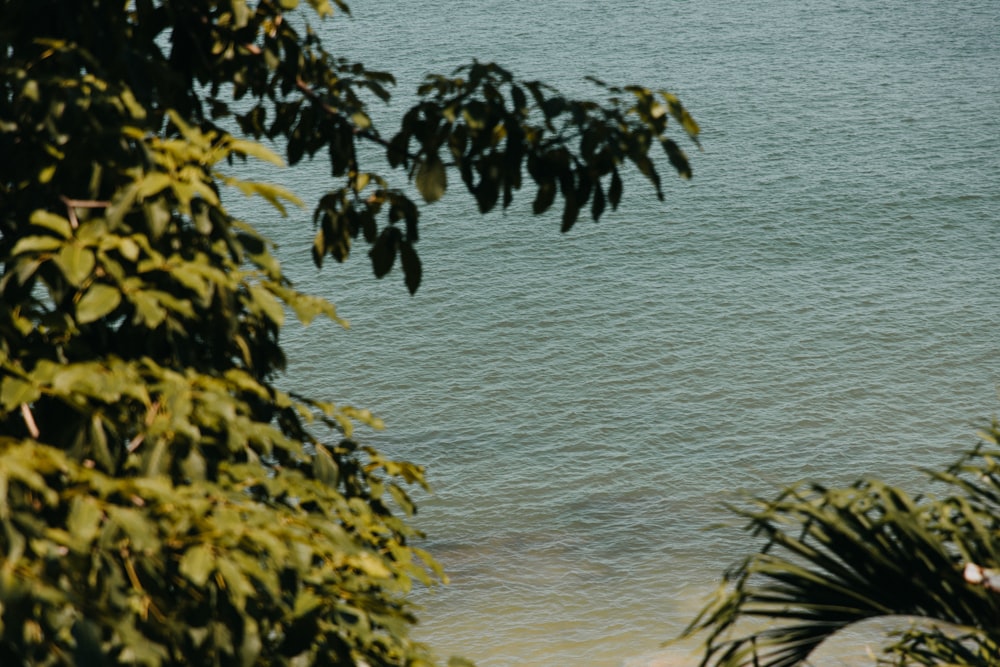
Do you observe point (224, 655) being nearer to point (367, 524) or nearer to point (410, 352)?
point (367, 524)

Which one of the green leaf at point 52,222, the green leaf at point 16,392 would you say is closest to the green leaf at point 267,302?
the green leaf at point 52,222

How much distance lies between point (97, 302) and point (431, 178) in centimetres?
102

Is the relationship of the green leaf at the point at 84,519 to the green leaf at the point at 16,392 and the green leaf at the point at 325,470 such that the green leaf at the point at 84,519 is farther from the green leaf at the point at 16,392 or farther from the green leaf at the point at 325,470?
the green leaf at the point at 325,470

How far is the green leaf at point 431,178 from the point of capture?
3123 millimetres

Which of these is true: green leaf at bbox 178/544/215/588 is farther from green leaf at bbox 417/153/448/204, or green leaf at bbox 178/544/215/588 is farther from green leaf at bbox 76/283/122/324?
green leaf at bbox 417/153/448/204

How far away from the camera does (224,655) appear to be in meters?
2.38

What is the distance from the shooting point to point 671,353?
17.3m

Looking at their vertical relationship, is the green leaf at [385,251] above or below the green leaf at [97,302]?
below

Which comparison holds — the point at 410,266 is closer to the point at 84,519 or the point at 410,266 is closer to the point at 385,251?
the point at 385,251

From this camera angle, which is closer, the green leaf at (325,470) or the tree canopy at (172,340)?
the tree canopy at (172,340)

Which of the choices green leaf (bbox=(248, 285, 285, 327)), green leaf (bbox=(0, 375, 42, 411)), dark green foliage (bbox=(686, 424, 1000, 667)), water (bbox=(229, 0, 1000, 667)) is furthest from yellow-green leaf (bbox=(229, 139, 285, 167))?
water (bbox=(229, 0, 1000, 667))

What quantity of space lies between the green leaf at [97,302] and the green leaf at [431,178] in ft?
2.99

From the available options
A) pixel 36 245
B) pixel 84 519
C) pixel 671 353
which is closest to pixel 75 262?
pixel 36 245

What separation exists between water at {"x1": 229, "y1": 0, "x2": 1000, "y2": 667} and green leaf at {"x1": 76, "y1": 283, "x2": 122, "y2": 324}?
6416mm
